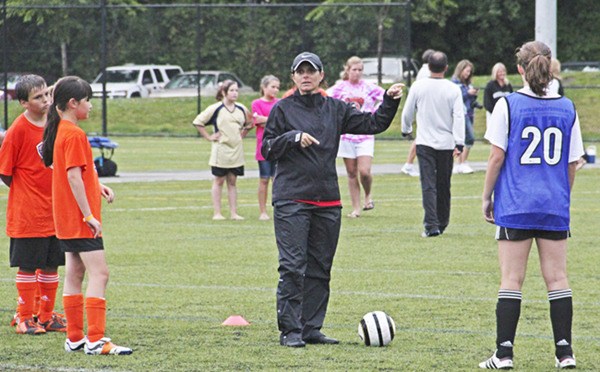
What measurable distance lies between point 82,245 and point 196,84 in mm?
31560

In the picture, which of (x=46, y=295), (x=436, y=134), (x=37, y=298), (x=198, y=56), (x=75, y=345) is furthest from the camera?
(x=198, y=56)

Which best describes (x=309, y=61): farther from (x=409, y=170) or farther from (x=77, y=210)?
(x=409, y=170)

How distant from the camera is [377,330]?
26.0ft

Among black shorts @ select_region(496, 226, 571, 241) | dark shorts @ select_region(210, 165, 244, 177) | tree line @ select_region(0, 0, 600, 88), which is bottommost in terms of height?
dark shorts @ select_region(210, 165, 244, 177)

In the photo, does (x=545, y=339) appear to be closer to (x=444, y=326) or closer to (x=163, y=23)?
(x=444, y=326)

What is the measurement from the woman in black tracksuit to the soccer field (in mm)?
281

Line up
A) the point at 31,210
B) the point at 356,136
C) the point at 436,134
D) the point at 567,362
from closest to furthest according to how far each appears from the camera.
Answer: the point at 567,362 → the point at 31,210 → the point at 436,134 → the point at 356,136

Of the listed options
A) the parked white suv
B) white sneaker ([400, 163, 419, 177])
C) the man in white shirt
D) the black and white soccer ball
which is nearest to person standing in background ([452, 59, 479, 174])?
white sneaker ([400, 163, 419, 177])

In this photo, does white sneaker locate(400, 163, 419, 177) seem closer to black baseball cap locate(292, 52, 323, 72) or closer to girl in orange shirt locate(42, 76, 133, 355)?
black baseball cap locate(292, 52, 323, 72)

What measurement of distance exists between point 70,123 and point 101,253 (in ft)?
2.58

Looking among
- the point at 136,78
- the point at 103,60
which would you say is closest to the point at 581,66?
the point at 136,78

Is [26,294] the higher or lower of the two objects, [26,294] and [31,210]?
the lower

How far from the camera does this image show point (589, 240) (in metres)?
13.9

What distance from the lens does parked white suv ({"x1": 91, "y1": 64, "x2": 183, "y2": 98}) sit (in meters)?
40.4
